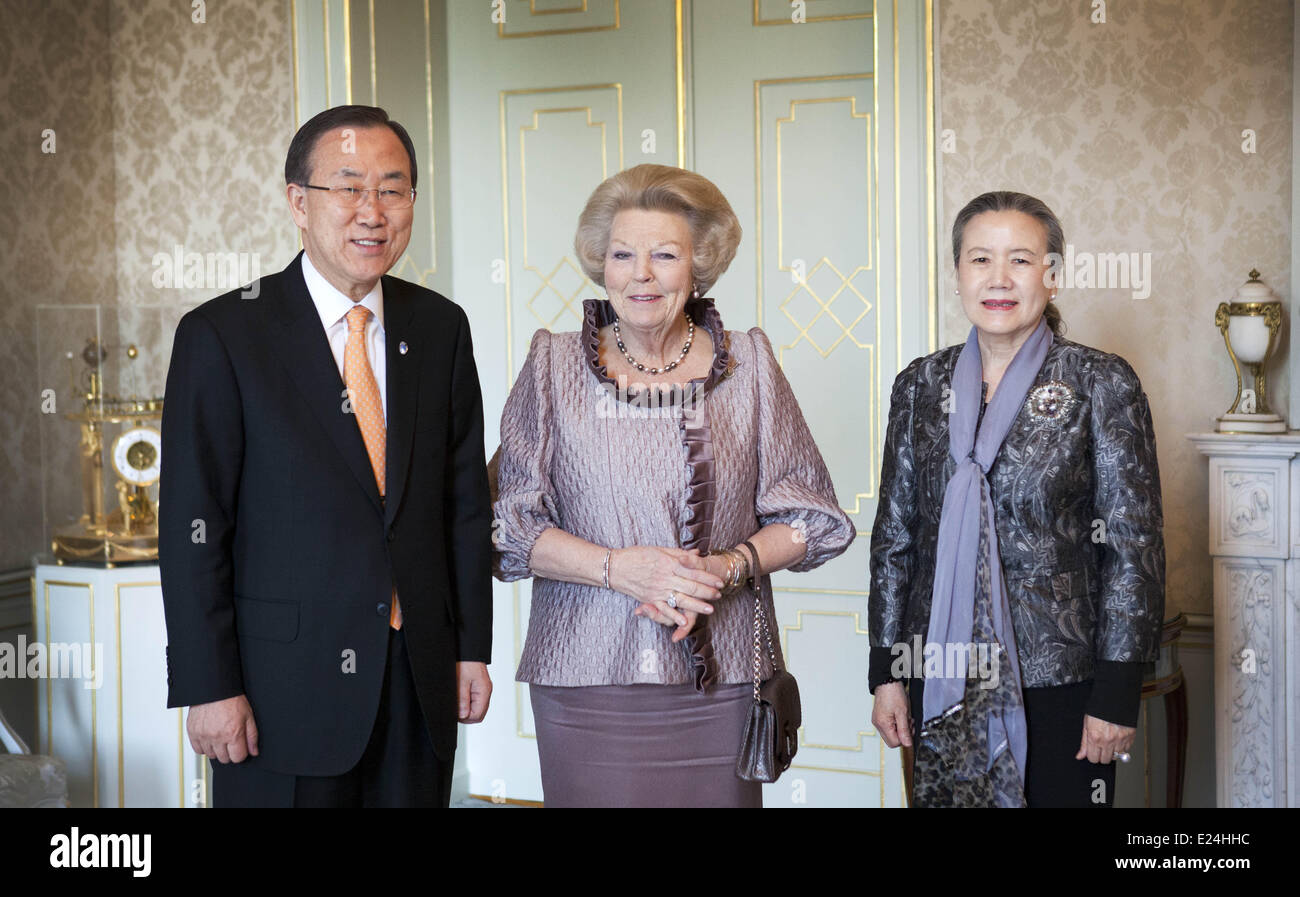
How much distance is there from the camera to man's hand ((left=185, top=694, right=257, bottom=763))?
2.01 meters

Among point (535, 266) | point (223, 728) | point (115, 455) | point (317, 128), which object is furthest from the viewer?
point (535, 266)

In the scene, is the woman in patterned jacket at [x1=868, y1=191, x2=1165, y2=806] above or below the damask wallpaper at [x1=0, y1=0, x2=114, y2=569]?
below

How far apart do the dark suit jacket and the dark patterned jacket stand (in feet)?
3.16

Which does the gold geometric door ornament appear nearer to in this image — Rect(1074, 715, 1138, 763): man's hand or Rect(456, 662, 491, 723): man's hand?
Rect(1074, 715, 1138, 763): man's hand

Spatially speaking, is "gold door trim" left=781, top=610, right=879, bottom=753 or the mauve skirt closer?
the mauve skirt

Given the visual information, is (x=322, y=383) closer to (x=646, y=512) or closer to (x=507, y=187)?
(x=646, y=512)

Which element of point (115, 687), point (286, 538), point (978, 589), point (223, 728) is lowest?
point (115, 687)

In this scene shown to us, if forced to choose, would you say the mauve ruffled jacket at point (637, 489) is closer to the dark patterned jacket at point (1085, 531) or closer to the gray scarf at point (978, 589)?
the gray scarf at point (978, 589)

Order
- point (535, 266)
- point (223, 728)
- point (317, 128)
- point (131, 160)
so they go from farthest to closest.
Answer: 1. point (535, 266)
2. point (131, 160)
3. point (317, 128)
4. point (223, 728)

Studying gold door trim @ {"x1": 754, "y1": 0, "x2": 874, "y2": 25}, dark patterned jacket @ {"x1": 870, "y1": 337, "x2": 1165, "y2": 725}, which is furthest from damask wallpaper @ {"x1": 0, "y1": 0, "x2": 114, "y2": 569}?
dark patterned jacket @ {"x1": 870, "y1": 337, "x2": 1165, "y2": 725}

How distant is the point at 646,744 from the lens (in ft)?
7.23


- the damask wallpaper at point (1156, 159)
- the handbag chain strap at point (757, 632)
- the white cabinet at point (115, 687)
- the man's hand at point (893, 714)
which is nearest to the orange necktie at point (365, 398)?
the handbag chain strap at point (757, 632)

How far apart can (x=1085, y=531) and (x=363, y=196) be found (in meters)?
1.37

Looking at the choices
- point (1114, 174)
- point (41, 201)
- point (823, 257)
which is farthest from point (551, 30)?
point (1114, 174)
